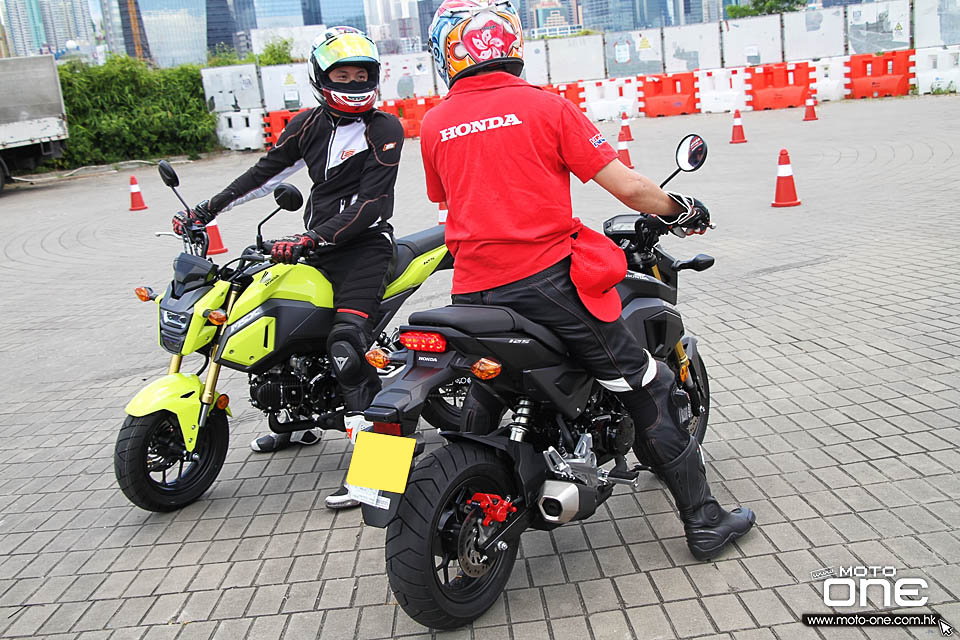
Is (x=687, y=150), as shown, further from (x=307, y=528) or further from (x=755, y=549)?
(x=307, y=528)

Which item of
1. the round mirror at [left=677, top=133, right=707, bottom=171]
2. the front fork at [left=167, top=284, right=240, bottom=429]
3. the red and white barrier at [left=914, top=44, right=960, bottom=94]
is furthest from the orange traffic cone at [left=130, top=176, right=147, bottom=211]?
the red and white barrier at [left=914, top=44, right=960, bottom=94]

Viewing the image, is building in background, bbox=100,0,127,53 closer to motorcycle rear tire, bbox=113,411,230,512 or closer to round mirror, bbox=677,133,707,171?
motorcycle rear tire, bbox=113,411,230,512

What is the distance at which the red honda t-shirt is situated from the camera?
9.87ft

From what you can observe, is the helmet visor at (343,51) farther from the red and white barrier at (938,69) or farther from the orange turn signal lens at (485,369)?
the red and white barrier at (938,69)

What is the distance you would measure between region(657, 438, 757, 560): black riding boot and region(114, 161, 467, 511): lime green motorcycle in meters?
1.19

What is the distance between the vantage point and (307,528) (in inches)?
165

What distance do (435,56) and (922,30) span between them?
2383cm

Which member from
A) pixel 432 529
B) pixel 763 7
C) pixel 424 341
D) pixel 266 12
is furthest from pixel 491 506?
pixel 266 12

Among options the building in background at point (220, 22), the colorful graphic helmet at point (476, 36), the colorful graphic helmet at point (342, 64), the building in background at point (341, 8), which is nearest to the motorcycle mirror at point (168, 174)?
the colorful graphic helmet at point (342, 64)

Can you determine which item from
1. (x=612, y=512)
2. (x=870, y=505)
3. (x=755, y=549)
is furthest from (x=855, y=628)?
(x=612, y=512)

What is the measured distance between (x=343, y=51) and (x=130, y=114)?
74.9ft

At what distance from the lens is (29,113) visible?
67.4ft

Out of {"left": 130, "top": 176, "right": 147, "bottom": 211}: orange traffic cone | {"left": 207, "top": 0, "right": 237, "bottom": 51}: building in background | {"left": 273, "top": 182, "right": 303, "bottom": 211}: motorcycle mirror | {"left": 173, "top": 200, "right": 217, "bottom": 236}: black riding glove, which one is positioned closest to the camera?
{"left": 273, "top": 182, "right": 303, "bottom": 211}: motorcycle mirror

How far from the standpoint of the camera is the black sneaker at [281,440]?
516 cm
